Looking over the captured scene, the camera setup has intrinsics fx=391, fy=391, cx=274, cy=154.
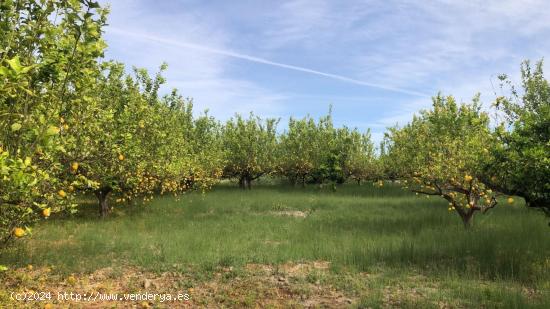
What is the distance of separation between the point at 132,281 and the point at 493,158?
11281mm

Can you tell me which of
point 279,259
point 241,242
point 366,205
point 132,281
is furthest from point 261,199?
point 132,281

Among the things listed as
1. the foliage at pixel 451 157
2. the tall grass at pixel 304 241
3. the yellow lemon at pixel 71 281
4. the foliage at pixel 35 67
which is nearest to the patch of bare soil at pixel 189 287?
the yellow lemon at pixel 71 281

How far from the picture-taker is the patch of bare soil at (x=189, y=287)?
10.5 m

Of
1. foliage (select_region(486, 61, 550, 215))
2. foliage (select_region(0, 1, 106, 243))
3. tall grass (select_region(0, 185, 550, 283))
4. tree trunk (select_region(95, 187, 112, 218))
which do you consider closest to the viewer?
foliage (select_region(0, 1, 106, 243))

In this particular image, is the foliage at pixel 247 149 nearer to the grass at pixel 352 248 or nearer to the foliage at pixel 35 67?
the grass at pixel 352 248

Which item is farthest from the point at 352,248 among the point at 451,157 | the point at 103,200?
the point at 103,200

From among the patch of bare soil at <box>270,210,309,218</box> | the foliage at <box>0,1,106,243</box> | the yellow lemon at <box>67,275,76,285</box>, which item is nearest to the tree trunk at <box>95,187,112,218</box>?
the patch of bare soil at <box>270,210,309,218</box>

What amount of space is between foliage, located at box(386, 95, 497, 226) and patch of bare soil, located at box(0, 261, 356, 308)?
635 cm

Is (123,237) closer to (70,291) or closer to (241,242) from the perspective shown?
(241,242)

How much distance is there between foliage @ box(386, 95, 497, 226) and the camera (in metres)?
17.0

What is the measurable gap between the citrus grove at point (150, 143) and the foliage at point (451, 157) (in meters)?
0.08

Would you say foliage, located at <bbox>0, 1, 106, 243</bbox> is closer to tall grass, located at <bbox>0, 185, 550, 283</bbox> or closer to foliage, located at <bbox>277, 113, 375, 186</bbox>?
tall grass, located at <bbox>0, 185, 550, 283</bbox>

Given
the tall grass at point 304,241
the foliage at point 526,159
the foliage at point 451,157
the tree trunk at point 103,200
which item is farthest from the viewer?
the tree trunk at point 103,200

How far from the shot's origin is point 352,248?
52.5 ft
